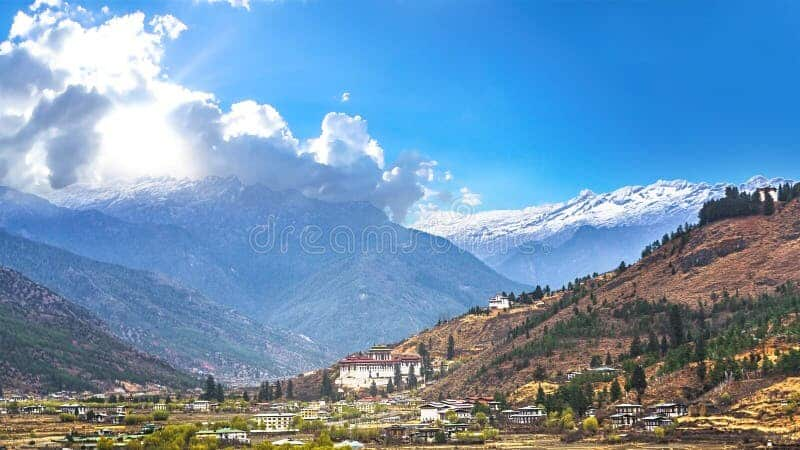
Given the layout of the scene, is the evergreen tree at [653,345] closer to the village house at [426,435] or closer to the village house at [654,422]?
the village house at [654,422]

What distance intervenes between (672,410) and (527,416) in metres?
24.3

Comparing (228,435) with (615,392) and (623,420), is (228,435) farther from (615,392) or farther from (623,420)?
(615,392)

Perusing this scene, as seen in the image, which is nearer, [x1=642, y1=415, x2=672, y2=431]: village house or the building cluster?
[x1=642, y1=415, x2=672, y2=431]: village house

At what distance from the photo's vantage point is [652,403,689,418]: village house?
140 m

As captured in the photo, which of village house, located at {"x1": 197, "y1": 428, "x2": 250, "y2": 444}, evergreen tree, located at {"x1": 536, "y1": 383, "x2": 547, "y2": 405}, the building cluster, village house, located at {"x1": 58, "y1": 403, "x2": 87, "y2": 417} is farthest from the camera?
village house, located at {"x1": 58, "y1": 403, "x2": 87, "y2": 417}

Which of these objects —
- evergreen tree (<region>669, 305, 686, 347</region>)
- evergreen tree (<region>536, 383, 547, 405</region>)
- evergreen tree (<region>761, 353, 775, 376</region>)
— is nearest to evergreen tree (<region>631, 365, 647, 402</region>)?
evergreen tree (<region>536, 383, 547, 405</region>)

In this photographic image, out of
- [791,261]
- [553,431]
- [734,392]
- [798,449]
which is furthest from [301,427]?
[791,261]

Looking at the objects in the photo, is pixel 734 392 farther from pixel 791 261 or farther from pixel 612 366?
pixel 791 261

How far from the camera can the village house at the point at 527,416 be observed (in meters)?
155

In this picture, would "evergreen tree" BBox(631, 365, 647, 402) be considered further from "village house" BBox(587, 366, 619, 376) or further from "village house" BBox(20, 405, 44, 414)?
"village house" BBox(20, 405, 44, 414)

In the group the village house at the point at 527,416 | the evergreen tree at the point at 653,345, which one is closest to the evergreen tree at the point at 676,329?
the evergreen tree at the point at 653,345

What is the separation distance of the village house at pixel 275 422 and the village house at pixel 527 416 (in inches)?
1361

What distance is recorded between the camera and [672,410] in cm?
14075

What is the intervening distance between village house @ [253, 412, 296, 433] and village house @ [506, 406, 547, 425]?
34559mm
